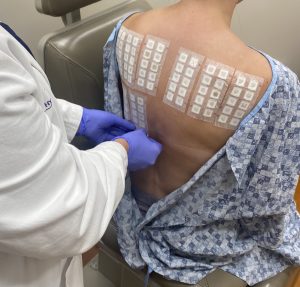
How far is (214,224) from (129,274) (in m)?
0.35

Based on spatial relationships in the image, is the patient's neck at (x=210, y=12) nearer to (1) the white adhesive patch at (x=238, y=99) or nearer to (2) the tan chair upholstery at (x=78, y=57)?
(1) the white adhesive patch at (x=238, y=99)

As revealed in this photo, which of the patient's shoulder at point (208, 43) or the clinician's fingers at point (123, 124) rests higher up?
the patient's shoulder at point (208, 43)

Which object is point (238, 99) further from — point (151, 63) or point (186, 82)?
point (151, 63)

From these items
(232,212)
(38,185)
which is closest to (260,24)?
(232,212)

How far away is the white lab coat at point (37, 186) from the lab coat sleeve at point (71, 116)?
11.9 inches

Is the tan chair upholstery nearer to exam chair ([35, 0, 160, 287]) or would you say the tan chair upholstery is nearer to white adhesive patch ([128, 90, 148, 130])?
exam chair ([35, 0, 160, 287])

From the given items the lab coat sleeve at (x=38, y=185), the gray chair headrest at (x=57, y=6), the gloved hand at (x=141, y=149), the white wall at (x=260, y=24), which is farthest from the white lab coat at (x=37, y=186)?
the white wall at (x=260, y=24)

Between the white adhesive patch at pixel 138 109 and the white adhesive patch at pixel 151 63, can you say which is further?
the white adhesive patch at pixel 138 109

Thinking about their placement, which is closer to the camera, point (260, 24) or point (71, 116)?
point (71, 116)

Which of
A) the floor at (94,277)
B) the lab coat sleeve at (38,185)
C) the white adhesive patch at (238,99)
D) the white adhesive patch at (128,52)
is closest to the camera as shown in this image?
the lab coat sleeve at (38,185)

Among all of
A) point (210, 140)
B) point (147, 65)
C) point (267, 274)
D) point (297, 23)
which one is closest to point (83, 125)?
point (147, 65)

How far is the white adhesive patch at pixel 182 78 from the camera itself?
33.6 inches

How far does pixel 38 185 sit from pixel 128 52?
539 mm

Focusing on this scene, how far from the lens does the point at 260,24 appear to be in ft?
7.22
